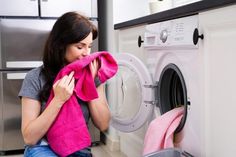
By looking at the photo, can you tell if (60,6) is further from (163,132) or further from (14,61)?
(163,132)

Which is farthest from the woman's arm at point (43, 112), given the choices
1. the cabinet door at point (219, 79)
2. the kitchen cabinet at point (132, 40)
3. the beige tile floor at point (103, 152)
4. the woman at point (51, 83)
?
the beige tile floor at point (103, 152)

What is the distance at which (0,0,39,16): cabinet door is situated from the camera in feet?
7.64

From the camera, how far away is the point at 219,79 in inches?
43.6

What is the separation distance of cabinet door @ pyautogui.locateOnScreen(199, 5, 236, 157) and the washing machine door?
0.44 m

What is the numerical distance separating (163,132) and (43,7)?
5.05ft

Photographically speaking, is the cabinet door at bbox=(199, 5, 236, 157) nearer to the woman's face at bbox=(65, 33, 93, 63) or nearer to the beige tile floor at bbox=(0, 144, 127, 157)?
the woman's face at bbox=(65, 33, 93, 63)

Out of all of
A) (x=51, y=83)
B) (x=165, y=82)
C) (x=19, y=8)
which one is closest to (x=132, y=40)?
(x=165, y=82)

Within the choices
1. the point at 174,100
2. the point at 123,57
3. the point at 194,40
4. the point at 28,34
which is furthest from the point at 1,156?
Answer: the point at 194,40

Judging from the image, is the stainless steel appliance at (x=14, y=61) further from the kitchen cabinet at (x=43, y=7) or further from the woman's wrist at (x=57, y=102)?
the woman's wrist at (x=57, y=102)

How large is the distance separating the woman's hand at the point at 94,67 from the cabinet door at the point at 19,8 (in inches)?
49.7

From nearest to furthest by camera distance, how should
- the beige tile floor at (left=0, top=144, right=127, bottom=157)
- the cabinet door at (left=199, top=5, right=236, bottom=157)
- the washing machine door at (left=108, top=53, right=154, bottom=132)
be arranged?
the cabinet door at (left=199, top=5, right=236, bottom=157), the washing machine door at (left=108, top=53, right=154, bottom=132), the beige tile floor at (left=0, top=144, right=127, bottom=157)

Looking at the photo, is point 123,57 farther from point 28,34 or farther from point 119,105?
point 28,34

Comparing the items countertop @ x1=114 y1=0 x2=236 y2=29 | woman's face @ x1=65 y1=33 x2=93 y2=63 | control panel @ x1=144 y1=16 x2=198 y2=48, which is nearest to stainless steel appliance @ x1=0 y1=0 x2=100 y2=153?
countertop @ x1=114 y1=0 x2=236 y2=29

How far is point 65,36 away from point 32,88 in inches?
10.0
